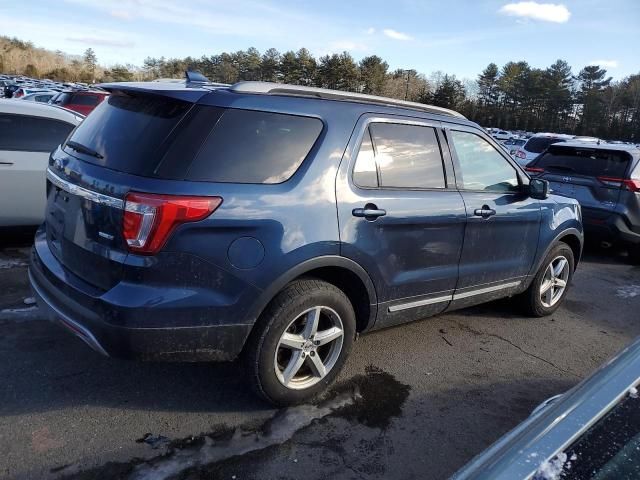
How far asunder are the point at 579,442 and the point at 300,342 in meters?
1.87

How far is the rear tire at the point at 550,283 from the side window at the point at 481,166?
0.94 metres

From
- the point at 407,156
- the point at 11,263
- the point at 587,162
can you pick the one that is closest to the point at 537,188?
the point at 407,156

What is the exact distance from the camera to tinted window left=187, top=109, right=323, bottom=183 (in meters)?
2.79

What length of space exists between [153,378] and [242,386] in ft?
1.90

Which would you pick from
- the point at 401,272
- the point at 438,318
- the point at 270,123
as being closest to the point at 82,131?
the point at 270,123

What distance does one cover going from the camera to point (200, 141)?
2.78 meters

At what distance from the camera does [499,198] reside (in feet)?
14.1

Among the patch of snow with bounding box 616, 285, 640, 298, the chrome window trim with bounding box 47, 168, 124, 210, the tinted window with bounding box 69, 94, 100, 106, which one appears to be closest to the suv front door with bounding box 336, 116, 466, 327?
the chrome window trim with bounding box 47, 168, 124, 210

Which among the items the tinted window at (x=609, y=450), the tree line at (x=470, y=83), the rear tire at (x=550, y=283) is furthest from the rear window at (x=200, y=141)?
the tree line at (x=470, y=83)

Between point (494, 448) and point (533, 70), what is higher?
point (533, 70)

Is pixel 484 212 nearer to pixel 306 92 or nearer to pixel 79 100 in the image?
pixel 306 92

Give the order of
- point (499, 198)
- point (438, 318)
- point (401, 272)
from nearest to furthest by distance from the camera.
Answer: point (401, 272) → point (499, 198) → point (438, 318)

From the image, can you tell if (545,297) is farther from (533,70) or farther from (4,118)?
(533,70)

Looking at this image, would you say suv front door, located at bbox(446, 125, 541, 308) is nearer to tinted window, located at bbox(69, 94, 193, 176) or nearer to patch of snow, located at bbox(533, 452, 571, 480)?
tinted window, located at bbox(69, 94, 193, 176)
